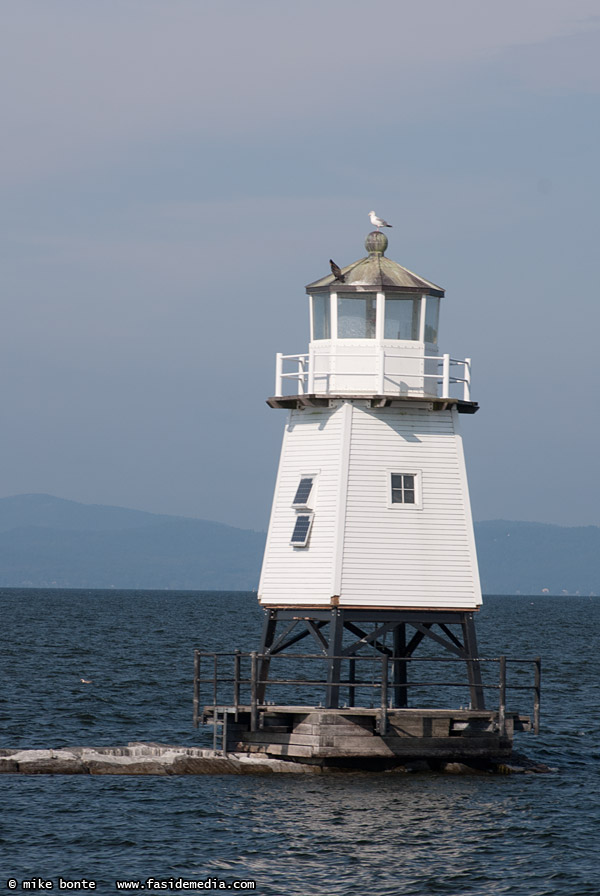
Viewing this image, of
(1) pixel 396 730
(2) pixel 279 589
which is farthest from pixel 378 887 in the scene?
(2) pixel 279 589

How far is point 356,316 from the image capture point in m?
30.6

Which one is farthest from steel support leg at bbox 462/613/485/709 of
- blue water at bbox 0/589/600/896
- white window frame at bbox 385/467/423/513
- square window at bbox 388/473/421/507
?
square window at bbox 388/473/421/507

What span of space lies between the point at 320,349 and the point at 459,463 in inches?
151

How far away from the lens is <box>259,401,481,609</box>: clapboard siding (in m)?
29.3

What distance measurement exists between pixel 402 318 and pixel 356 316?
3.21 feet

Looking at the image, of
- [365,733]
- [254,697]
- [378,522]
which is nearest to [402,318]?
[378,522]

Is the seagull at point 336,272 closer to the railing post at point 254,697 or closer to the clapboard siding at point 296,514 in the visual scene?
the clapboard siding at point 296,514

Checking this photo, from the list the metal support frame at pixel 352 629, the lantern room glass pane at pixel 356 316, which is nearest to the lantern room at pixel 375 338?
the lantern room glass pane at pixel 356 316

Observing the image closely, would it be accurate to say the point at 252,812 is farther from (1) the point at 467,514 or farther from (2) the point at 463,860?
(1) the point at 467,514

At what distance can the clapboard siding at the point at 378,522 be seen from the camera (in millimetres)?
29328

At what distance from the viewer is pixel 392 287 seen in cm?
3031

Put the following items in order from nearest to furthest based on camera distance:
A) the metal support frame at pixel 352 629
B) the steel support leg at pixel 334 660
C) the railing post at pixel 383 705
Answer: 1. the railing post at pixel 383 705
2. the steel support leg at pixel 334 660
3. the metal support frame at pixel 352 629

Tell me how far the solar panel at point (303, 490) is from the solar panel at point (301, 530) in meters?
0.31

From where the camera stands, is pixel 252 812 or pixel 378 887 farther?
pixel 252 812
